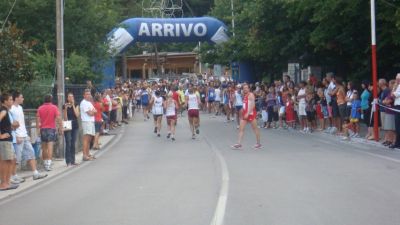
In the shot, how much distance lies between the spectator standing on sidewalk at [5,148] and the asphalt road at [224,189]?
617 millimetres

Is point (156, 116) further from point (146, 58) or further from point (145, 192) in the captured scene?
point (146, 58)

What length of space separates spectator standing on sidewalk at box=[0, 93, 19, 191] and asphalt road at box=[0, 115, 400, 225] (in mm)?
617

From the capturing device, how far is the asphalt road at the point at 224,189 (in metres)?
9.41

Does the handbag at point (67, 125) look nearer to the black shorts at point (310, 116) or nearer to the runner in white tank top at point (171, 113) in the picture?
the runner in white tank top at point (171, 113)

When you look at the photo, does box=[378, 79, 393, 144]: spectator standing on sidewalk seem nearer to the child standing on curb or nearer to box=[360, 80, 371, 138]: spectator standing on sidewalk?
box=[360, 80, 371, 138]: spectator standing on sidewalk

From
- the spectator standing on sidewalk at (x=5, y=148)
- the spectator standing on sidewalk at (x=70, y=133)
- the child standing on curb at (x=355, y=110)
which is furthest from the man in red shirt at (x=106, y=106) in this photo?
the spectator standing on sidewalk at (x=5, y=148)

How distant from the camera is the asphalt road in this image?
30.9 feet

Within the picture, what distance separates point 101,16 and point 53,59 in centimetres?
446

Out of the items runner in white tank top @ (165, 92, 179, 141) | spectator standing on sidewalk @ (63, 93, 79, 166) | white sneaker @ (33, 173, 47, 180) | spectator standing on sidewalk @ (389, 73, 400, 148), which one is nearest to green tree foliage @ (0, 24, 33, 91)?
spectator standing on sidewalk @ (63, 93, 79, 166)

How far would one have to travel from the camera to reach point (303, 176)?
1313cm

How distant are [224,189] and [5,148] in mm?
4461

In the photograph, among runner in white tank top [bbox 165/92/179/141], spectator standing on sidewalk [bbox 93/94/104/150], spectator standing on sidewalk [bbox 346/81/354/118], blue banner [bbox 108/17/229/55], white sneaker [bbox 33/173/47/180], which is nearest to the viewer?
white sneaker [bbox 33/173/47/180]

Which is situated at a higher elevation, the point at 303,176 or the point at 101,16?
the point at 101,16

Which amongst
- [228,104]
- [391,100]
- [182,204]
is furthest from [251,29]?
[182,204]
